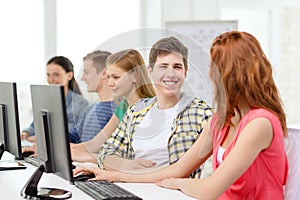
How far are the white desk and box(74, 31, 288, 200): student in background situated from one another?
0.07m

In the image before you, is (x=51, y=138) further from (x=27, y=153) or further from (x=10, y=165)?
(x=27, y=153)

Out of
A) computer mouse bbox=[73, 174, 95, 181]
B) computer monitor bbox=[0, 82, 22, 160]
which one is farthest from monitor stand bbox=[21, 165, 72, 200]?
computer monitor bbox=[0, 82, 22, 160]

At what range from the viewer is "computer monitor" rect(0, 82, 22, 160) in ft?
7.90

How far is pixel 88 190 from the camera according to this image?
204 cm

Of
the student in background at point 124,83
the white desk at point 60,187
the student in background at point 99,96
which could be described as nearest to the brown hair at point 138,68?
the student in background at point 124,83

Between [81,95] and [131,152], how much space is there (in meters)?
0.56

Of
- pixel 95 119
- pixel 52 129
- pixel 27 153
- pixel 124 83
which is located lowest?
pixel 27 153

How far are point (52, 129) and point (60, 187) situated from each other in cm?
35

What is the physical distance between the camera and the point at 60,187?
7.20 ft

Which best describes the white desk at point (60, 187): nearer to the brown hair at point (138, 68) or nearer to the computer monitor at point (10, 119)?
the computer monitor at point (10, 119)

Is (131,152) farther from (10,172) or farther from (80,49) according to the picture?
(80,49)

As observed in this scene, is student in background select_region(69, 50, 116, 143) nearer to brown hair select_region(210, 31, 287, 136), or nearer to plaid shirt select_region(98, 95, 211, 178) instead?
plaid shirt select_region(98, 95, 211, 178)

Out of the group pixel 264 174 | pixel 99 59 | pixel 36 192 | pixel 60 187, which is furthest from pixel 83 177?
pixel 264 174

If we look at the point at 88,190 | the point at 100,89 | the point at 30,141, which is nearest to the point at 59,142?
the point at 88,190
